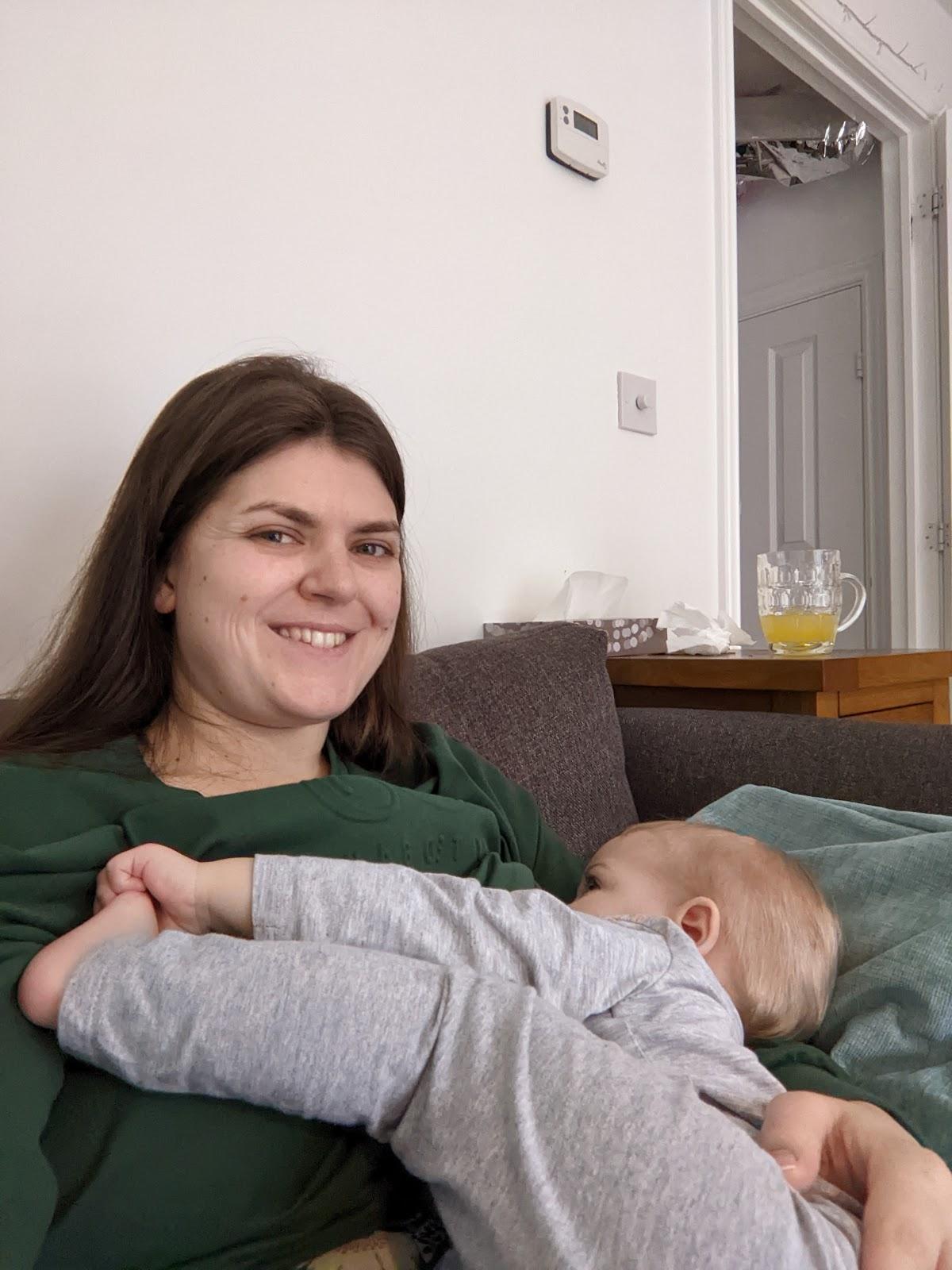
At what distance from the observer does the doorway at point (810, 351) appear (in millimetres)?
3893

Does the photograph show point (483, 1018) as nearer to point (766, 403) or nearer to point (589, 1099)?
point (589, 1099)

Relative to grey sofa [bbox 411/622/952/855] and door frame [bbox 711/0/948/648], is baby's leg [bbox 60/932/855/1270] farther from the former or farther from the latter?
door frame [bbox 711/0/948/648]

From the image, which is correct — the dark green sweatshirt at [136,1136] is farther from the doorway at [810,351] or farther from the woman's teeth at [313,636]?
the doorway at [810,351]

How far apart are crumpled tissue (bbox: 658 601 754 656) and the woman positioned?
35.1 inches

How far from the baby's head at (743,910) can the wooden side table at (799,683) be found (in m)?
0.69

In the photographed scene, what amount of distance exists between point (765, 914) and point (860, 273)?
368 centimetres

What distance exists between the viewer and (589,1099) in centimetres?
60

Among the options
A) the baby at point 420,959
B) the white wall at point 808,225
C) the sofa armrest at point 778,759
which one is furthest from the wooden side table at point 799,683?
the white wall at point 808,225

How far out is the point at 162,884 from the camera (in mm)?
763

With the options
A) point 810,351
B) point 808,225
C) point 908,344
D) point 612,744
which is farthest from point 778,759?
point 808,225

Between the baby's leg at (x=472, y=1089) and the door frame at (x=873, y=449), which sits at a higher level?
the door frame at (x=873, y=449)

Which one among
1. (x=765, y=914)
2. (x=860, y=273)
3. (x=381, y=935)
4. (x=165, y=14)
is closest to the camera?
(x=381, y=935)

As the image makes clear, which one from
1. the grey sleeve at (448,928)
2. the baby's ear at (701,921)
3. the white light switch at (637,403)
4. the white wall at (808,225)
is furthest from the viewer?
the white wall at (808,225)

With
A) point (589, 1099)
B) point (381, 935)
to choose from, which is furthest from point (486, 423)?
point (589, 1099)
